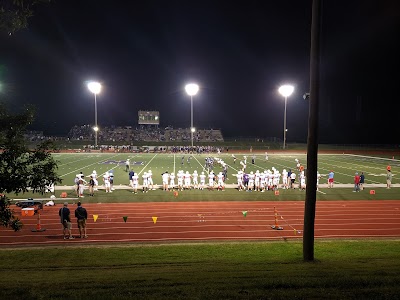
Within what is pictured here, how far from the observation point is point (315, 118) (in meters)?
8.26

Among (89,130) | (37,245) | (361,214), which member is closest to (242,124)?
(89,130)

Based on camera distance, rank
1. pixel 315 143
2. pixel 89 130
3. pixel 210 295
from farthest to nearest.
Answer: pixel 89 130, pixel 315 143, pixel 210 295

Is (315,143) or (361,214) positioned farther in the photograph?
(361,214)

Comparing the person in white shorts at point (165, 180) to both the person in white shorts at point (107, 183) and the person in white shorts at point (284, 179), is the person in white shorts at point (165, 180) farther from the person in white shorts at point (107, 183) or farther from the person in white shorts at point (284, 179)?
the person in white shorts at point (284, 179)

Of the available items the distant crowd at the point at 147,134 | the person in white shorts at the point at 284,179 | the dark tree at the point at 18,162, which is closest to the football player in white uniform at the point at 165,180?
the person in white shorts at the point at 284,179

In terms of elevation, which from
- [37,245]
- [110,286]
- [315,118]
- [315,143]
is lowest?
[37,245]

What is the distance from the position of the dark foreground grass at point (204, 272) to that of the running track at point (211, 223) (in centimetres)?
175

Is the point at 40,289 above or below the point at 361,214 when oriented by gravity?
above

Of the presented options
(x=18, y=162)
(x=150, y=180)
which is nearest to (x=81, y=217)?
(x=18, y=162)

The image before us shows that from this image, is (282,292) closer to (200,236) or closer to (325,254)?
(325,254)

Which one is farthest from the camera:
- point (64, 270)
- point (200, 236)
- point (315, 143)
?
point (200, 236)

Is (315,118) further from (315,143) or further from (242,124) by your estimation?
(242,124)

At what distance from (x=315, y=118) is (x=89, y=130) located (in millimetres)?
79687

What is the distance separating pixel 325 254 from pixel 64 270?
6631 millimetres
